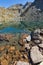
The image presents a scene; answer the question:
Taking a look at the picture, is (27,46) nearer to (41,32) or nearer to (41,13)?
(41,32)

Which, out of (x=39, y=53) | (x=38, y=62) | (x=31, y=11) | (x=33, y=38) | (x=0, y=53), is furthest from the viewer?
(x=31, y=11)

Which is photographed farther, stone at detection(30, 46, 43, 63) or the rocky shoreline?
the rocky shoreline

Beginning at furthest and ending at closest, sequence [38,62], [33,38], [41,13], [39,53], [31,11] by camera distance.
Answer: [31,11], [41,13], [33,38], [39,53], [38,62]

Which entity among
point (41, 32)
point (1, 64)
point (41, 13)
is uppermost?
point (41, 32)

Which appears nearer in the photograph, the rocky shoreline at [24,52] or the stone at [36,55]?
the stone at [36,55]

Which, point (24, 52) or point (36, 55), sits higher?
point (36, 55)

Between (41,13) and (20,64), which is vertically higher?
(20,64)

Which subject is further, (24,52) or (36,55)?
(24,52)

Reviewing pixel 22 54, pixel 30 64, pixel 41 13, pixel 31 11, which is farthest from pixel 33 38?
pixel 31 11
